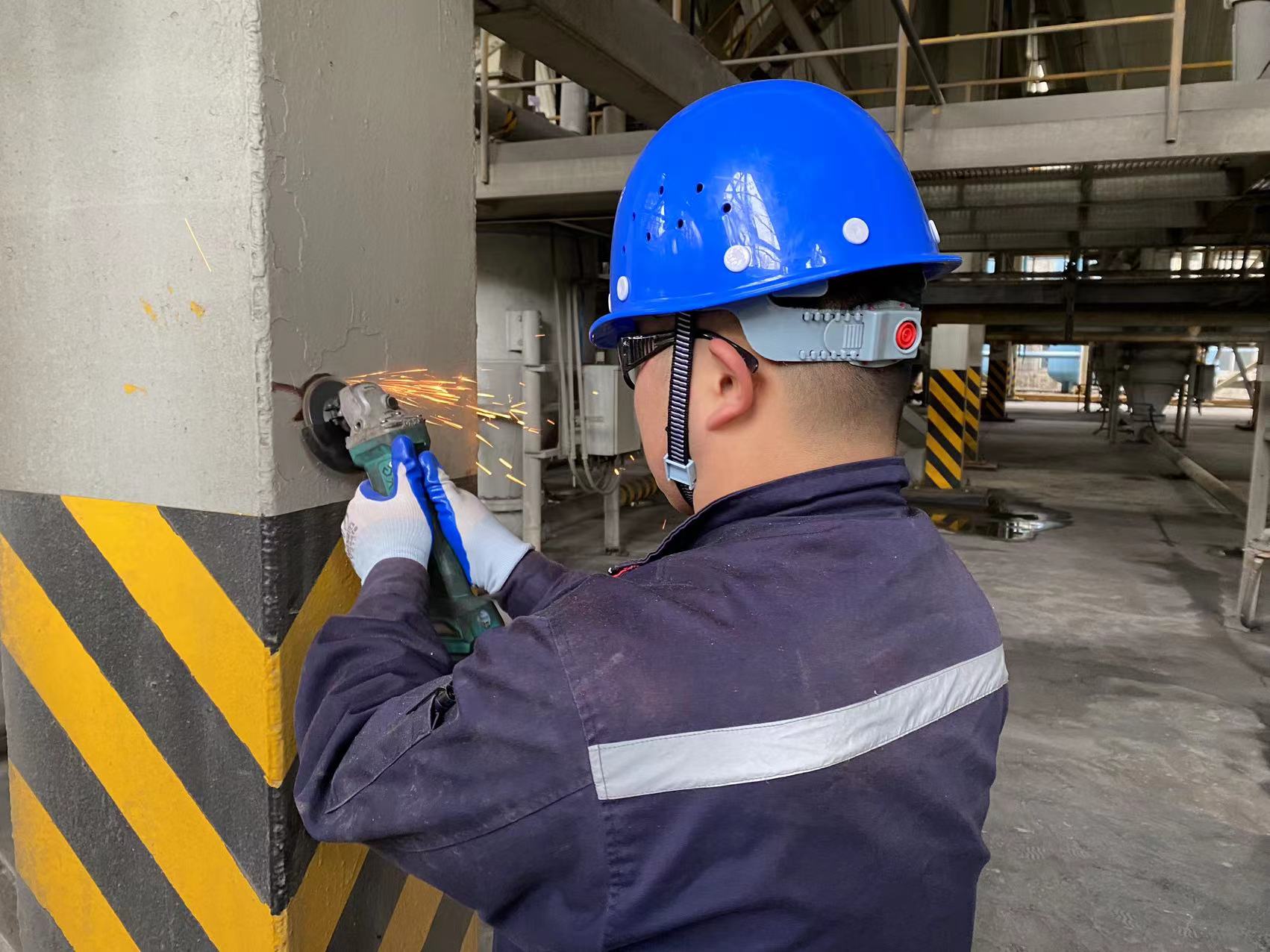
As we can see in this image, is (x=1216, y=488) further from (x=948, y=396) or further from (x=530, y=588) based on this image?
(x=530, y=588)

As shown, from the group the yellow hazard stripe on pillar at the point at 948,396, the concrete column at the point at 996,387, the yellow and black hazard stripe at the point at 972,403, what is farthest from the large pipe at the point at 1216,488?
the concrete column at the point at 996,387

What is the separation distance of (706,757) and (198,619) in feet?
2.58

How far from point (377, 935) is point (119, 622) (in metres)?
0.63

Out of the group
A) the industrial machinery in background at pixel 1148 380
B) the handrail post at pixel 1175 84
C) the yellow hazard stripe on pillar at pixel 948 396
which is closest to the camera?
the handrail post at pixel 1175 84

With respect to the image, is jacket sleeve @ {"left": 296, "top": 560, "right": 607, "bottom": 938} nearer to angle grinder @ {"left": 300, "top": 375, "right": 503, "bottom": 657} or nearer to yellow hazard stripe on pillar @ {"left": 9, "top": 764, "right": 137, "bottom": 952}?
angle grinder @ {"left": 300, "top": 375, "right": 503, "bottom": 657}

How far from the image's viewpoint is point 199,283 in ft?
3.67

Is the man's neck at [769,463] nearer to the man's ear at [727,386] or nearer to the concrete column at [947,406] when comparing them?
the man's ear at [727,386]

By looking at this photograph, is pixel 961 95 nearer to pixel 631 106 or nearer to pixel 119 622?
pixel 631 106

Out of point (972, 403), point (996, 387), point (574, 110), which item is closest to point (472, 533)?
point (574, 110)

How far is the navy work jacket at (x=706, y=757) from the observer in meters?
0.76

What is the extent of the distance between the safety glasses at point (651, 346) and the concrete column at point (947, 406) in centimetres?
809

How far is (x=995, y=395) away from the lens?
1797 cm

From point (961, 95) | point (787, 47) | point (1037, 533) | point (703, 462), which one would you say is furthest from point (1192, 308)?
point (703, 462)

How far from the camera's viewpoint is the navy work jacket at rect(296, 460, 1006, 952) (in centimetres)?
76
